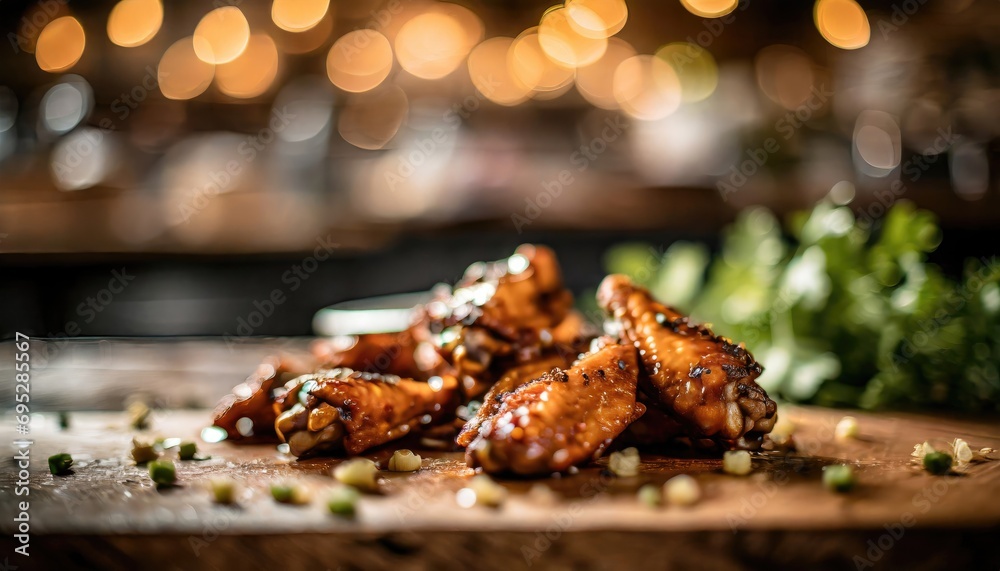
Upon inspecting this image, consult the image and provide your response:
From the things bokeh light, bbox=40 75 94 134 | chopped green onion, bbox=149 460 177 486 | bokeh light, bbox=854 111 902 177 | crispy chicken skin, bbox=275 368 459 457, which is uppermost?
bokeh light, bbox=40 75 94 134

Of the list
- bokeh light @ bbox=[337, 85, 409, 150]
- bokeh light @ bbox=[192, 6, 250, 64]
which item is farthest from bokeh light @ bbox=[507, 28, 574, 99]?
bokeh light @ bbox=[192, 6, 250, 64]

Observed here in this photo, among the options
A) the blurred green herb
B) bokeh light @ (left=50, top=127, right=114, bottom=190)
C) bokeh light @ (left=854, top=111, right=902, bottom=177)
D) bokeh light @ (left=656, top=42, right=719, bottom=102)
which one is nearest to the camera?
the blurred green herb

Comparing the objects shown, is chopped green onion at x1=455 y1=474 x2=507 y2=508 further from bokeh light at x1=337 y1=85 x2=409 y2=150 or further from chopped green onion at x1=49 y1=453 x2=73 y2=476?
bokeh light at x1=337 y1=85 x2=409 y2=150

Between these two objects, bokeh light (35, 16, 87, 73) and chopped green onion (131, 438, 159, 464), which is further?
bokeh light (35, 16, 87, 73)

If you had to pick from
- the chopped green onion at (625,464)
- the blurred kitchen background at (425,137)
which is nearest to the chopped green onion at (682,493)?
the chopped green onion at (625,464)

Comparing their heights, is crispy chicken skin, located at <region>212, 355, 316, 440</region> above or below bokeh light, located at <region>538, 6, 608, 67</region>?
below

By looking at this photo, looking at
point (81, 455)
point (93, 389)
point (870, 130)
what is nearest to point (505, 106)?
point (870, 130)

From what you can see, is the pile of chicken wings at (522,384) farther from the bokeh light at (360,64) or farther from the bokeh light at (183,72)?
the bokeh light at (183,72)
